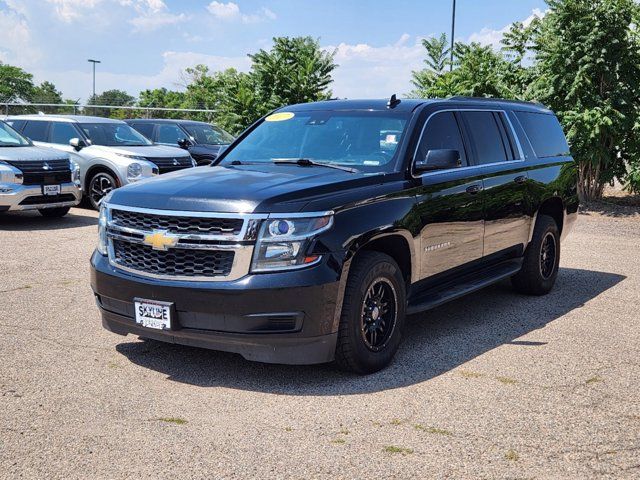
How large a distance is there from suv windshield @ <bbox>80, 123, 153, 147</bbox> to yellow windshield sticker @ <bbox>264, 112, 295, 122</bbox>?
27.3ft

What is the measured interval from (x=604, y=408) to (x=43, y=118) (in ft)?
42.5

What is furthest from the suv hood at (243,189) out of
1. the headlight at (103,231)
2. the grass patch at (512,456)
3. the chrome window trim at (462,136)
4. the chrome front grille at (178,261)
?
the grass patch at (512,456)

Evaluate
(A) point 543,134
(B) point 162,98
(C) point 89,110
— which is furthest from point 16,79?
(A) point 543,134

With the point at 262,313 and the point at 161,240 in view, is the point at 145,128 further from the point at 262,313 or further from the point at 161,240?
the point at 262,313

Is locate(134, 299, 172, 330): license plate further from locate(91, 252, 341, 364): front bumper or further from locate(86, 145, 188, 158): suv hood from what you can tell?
locate(86, 145, 188, 158): suv hood

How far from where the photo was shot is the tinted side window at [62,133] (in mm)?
14648

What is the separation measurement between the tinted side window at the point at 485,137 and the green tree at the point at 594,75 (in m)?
8.08

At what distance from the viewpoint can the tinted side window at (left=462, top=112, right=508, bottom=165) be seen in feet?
22.3

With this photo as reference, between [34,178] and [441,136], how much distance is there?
783 cm

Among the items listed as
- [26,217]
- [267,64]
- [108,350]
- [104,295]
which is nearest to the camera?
[104,295]

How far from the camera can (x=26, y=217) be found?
13.2m

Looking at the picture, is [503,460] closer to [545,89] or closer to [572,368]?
[572,368]

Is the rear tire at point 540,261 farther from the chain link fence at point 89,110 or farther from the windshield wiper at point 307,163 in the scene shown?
the chain link fence at point 89,110

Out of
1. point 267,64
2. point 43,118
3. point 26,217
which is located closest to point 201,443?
point 26,217
